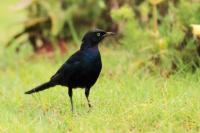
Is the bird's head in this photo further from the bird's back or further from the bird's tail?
the bird's tail

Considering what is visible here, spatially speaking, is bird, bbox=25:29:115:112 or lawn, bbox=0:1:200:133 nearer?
lawn, bbox=0:1:200:133

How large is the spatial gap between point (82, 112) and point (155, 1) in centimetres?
244

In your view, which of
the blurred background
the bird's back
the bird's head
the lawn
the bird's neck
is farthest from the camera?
the blurred background

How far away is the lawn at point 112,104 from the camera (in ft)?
21.3

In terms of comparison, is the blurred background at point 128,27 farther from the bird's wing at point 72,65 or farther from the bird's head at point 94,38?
the bird's wing at point 72,65

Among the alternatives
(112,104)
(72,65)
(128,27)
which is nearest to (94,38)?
(72,65)

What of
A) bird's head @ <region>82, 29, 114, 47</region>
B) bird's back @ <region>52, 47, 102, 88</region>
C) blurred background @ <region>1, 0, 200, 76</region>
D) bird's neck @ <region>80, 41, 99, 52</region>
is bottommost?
blurred background @ <region>1, 0, 200, 76</region>

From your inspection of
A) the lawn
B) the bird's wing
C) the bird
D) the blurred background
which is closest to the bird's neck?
the bird

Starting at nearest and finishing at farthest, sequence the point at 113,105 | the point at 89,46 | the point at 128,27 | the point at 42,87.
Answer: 1. the point at 113,105
2. the point at 89,46
3. the point at 42,87
4. the point at 128,27

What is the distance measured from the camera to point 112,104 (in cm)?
730

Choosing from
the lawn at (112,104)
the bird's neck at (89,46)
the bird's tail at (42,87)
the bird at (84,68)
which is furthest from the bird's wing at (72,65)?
the lawn at (112,104)

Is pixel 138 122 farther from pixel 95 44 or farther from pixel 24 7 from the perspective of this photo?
pixel 24 7

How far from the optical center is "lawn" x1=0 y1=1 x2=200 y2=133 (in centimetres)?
650

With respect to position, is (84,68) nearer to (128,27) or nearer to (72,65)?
(72,65)
